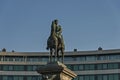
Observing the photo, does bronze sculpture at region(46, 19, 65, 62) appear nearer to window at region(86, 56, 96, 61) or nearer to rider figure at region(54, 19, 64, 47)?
rider figure at region(54, 19, 64, 47)

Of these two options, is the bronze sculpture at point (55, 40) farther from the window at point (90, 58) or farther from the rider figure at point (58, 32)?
the window at point (90, 58)

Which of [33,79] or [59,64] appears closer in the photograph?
[59,64]

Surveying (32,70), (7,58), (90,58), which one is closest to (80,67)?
(90,58)

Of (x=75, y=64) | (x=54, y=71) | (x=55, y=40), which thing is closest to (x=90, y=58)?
(x=75, y=64)

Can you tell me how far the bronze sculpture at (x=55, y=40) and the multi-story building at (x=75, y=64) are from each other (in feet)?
284

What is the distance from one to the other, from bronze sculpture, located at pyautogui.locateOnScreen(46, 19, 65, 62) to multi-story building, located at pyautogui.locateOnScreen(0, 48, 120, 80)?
86688 millimetres

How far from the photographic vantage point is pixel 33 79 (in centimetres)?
12875

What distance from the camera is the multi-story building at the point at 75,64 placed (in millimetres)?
124188

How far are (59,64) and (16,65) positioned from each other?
9301 cm

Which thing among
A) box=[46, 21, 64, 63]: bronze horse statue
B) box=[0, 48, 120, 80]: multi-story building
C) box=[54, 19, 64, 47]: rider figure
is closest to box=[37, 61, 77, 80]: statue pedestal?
box=[46, 21, 64, 63]: bronze horse statue

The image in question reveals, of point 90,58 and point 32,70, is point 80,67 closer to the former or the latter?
point 90,58

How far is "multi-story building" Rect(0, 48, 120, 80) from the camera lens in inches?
4889

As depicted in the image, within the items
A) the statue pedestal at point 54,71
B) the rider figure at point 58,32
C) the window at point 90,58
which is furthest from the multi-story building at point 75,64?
the statue pedestal at point 54,71

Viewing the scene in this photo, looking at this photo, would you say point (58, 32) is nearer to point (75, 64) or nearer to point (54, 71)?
point (54, 71)
